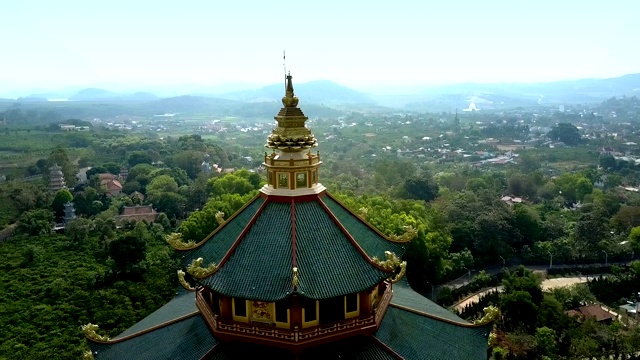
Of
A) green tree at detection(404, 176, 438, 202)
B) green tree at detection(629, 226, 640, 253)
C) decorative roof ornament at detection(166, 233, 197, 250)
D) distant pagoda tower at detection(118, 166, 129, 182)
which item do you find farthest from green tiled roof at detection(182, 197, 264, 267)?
distant pagoda tower at detection(118, 166, 129, 182)

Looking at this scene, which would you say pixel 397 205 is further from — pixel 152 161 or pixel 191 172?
pixel 152 161

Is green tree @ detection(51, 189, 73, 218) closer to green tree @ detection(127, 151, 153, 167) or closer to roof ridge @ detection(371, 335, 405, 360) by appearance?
green tree @ detection(127, 151, 153, 167)

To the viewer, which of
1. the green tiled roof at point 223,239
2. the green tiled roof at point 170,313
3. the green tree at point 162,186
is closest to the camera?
the green tiled roof at point 223,239

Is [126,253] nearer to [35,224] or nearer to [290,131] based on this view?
[35,224]

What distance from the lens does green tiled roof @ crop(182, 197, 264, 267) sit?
16.2m

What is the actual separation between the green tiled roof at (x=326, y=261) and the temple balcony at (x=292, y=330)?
980 mm

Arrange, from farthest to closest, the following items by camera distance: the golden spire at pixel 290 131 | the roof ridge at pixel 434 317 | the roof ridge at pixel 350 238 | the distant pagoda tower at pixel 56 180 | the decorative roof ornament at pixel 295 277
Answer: the distant pagoda tower at pixel 56 180
the roof ridge at pixel 434 317
the golden spire at pixel 290 131
the roof ridge at pixel 350 238
the decorative roof ornament at pixel 295 277

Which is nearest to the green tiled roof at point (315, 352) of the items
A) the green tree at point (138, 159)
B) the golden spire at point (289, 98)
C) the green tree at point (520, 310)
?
the golden spire at point (289, 98)

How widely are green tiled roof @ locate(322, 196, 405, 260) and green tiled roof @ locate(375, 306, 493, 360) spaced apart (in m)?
2.35

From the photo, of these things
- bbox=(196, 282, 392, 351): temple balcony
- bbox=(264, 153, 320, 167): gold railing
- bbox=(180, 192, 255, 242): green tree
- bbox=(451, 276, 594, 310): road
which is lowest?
bbox=(451, 276, 594, 310): road

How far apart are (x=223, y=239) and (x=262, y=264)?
2.85 meters

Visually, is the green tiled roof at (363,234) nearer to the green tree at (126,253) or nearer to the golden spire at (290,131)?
the golden spire at (290,131)

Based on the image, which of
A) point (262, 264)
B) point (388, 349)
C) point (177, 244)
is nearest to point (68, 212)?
point (177, 244)

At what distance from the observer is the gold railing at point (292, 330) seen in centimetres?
1398
